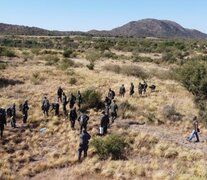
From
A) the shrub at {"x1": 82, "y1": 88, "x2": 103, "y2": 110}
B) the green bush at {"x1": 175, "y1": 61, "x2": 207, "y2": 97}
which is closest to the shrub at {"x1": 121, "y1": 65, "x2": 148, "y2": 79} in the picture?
the green bush at {"x1": 175, "y1": 61, "x2": 207, "y2": 97}

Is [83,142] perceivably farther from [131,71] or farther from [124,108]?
[131,71]

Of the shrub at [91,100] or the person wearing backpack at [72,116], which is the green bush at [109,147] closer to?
the person wearing backpack at [72,116]

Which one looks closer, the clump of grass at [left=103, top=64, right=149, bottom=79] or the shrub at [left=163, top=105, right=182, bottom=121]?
the shrub at [left=163, top=105, right=182, bottom=121]

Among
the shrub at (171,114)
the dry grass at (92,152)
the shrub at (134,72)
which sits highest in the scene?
the shrub at (134,72)

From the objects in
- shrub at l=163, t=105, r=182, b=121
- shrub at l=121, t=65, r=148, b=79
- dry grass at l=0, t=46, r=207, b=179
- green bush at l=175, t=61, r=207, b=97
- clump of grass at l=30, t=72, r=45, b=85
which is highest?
green bush at l=175, t=61, r=207, b=97

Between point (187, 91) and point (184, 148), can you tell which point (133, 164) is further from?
point (187, 91)

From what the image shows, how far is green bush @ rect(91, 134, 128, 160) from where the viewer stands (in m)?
18.4

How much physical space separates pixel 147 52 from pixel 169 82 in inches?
1628

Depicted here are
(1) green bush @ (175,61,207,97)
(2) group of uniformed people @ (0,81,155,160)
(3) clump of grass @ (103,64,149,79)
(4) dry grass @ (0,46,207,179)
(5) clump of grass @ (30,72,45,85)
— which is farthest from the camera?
(3) clump of grass @ (103,64,149,79)

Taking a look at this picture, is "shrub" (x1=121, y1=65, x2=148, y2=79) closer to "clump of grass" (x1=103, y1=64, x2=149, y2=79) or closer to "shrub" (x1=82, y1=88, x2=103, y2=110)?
"clump of grass" (x1=103, y1=64, x2=149, y2=79)

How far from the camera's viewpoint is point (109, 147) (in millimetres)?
18547

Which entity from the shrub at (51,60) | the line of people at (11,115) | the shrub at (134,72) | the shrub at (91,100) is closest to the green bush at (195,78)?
the shrub at (91,100)

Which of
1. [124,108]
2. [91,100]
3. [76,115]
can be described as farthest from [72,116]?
[91,100]

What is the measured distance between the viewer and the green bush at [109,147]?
18375mm
